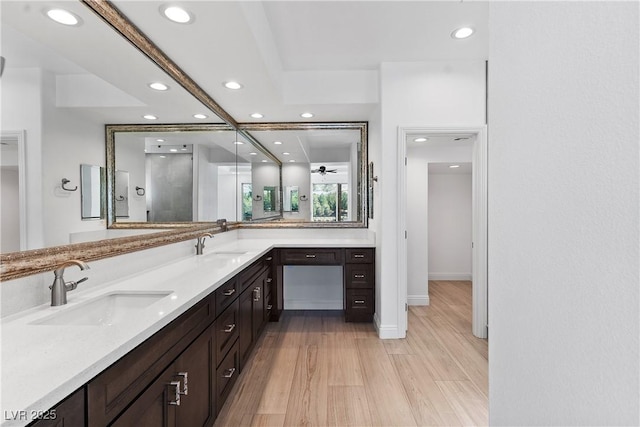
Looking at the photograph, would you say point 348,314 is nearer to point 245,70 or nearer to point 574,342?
point 245,70

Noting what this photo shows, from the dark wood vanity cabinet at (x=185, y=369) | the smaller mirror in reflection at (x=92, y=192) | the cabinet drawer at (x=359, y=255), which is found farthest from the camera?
the cabinet drawer at (x=359, y=255)

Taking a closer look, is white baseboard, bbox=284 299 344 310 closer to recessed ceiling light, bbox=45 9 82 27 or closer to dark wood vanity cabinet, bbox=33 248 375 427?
dark wood vanity cabinet, bbox=33 248 375 427

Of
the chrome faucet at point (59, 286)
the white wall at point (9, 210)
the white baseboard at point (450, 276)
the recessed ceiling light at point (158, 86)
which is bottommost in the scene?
the white baseboard at point (450, 276)

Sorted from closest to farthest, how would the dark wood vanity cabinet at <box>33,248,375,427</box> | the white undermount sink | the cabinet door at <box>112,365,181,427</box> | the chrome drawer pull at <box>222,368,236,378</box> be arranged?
the dark wood vanity cabinet at <box>33,248,375,427</box> → the cabinet door at <box>112,365,181,427</box> → the white undermount sink → the chrome drawer pull at <box>222,368,236,378</box>

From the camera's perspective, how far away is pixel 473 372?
242cm

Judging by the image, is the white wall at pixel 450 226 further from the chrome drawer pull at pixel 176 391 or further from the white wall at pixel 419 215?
the chrome drawer pull at pixel 176 391

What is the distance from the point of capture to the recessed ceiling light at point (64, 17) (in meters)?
1.40

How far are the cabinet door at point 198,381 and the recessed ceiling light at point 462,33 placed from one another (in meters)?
2.80

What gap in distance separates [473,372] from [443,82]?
100 inches

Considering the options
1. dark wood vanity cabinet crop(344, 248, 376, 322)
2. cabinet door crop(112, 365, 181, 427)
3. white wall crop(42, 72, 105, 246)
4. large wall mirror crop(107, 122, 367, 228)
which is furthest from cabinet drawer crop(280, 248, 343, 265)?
cabinet door crop(112, 365, 181, 427)

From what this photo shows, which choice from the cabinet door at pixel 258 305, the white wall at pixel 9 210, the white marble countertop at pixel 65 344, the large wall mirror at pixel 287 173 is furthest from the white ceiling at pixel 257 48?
the cabinet door at pixel 258 305

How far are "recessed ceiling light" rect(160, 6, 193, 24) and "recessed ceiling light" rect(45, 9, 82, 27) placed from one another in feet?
1.31

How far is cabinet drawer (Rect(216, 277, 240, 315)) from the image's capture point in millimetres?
1787

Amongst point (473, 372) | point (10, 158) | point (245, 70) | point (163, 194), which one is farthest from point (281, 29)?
point (473, 372)
